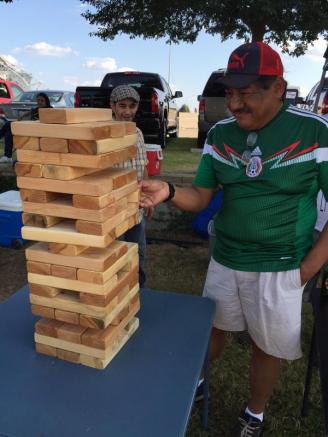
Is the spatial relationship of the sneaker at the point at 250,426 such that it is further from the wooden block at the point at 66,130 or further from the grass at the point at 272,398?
the wooden block at the point at 66,130

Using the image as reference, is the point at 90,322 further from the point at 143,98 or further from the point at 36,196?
the point at 143,98

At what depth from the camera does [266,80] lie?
1611 mm

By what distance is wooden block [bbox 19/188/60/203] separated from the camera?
1.42m

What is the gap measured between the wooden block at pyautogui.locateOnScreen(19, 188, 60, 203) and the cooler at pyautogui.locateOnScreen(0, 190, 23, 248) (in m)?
3.51

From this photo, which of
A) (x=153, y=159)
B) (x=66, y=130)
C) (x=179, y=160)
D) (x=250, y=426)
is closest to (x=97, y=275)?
(x=66, y=130)

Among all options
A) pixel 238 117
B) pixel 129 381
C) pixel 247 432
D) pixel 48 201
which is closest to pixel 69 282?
pixel 48 201

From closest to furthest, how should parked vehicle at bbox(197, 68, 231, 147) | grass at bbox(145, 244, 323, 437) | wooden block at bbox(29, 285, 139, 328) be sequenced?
wooden block at bbox(29, 285, 139, 328), grass at bbox(145, 244, 323, 437), parked vehicle at bbox(197, 68, 231, 147)

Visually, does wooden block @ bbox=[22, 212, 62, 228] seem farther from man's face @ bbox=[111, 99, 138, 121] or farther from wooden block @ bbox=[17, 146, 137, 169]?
man's face @ bbox=[111, 99, 138, 121]

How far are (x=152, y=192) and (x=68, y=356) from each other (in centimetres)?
78

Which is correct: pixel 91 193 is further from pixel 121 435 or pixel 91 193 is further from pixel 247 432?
pixel 247 432

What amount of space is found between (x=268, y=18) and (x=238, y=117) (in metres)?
9.34

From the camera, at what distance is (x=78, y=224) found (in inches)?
55.1

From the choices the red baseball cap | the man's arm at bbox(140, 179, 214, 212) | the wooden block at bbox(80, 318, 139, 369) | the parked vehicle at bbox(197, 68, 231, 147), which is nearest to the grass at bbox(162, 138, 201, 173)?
the parked vehicle at bbox(197, 68, 231, 147)

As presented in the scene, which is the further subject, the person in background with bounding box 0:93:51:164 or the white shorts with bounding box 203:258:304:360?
the person in background with bounding box 0:93:51:164
